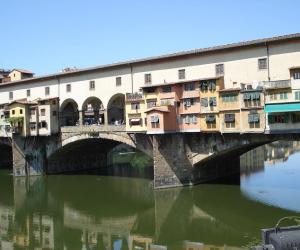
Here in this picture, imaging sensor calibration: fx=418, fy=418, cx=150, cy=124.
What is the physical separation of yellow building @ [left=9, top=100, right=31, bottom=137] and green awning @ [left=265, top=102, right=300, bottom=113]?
1071 inches

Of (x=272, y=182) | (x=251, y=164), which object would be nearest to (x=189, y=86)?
(x=272, y=182)

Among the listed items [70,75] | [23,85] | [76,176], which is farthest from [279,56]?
[23,85]

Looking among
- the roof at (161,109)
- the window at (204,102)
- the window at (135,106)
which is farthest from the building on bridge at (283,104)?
the window at (135,106)

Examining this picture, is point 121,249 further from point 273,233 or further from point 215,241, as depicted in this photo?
point 273,233

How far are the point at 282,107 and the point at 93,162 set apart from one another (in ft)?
99.6

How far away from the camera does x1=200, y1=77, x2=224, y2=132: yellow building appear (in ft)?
104

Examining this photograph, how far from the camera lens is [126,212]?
29.9 meters

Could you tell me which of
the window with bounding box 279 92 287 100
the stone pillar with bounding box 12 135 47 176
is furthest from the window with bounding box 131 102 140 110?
the stone pillar with bounding box 12 135 47 176

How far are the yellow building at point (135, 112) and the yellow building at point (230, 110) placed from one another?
7.43 m

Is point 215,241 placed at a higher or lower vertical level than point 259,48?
lower

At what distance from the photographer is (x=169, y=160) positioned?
34219 mm

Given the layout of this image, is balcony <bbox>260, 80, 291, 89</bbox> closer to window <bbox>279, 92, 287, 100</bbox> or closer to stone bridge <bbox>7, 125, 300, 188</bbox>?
window <bbox>279, 92, 287, 100</bbox>

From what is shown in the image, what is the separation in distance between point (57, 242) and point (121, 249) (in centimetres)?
439

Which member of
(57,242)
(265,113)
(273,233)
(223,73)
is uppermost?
(223,73)
